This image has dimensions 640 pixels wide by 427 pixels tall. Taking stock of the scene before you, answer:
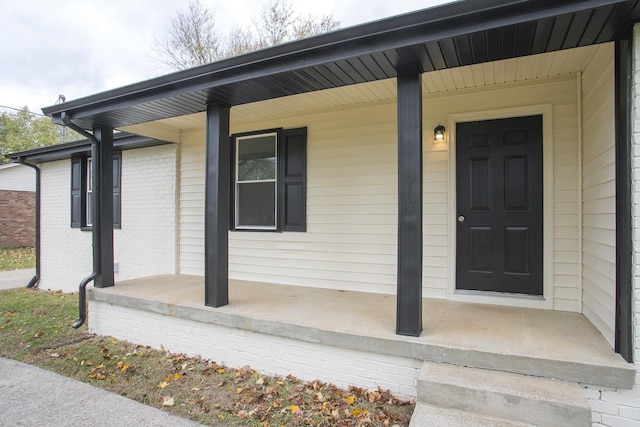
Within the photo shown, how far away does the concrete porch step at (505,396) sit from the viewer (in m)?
1.92

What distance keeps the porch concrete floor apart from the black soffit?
2.00 metres

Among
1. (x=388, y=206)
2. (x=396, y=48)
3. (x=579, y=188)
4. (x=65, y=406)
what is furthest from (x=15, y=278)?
(x=579, y=188)

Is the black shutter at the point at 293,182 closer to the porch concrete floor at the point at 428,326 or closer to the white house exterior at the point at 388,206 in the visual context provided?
the white house exterior at the point at 388,206

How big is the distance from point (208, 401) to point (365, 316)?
56.6 inches

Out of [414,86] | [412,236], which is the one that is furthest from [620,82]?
[412,236]

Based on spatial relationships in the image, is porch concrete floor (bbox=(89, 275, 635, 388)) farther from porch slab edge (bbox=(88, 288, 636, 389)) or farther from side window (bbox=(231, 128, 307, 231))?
side window (bbox=(231, 128, 307, 231))

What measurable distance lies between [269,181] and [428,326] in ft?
9.55

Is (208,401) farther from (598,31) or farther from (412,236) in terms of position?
(598,31)

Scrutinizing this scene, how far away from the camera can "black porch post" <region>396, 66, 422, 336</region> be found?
260 centimetres

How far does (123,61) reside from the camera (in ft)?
54.3

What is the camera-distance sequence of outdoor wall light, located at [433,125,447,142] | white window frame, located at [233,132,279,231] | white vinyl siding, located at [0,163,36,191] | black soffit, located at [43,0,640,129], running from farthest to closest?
white vinyl siding, located at [0,163,36,191] → white window frame, located at [233,132,279,231] → outdoor wall light, located at [433,125,447,142] → black soffit, located at [43,0,640,129]

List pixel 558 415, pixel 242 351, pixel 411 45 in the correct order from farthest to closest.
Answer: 1. pixel 242 351
2. pixel 411 45
3. pixel 558 415

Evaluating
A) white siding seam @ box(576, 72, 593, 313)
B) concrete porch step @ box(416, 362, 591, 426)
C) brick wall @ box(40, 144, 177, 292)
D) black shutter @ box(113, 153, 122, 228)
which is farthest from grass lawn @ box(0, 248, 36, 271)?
white siding seam @ box(576, 72, 593, 313)

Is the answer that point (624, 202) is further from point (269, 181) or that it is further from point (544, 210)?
point (269, 181)
